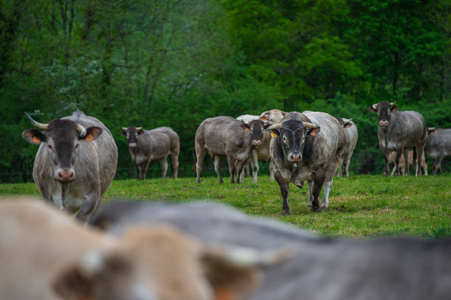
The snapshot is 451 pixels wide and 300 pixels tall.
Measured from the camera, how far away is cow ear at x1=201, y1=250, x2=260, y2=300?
1733 millimetres

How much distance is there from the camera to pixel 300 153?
10.2m

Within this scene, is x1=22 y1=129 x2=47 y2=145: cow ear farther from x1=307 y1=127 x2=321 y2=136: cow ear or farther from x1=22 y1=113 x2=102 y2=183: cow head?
x1=307 y1=127 x2=321 y2=136: cow ear

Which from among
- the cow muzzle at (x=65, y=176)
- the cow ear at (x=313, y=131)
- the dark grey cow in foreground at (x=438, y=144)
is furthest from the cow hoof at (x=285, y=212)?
the dark grey cow in foreground at (x=438, y=144)

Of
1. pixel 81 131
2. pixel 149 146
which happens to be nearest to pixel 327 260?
pixel 81 131

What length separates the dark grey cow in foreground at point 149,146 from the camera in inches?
886

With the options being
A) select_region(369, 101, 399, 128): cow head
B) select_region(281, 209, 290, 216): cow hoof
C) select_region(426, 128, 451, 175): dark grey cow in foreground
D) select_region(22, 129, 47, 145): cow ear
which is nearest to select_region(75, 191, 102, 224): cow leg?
select_region(22, 129, 47, 145): cow ear

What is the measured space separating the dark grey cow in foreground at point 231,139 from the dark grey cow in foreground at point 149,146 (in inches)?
138

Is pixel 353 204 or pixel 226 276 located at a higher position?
pixel 226 276

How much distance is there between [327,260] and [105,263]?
95 centimetres

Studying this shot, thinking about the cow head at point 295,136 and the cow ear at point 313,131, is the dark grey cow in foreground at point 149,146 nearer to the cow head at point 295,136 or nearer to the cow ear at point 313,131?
the cow head at point 295,136

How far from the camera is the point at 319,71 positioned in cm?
3519

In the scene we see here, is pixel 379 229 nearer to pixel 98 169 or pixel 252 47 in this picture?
pixel 98 169

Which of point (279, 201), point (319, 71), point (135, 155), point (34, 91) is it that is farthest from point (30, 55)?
point (279, 201)

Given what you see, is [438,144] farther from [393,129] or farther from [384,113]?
[384,113]
